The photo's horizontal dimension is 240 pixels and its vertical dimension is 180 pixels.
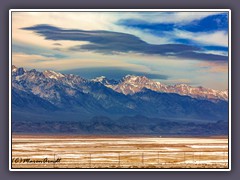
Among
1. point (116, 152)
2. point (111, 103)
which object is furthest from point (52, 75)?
point (111, 103)

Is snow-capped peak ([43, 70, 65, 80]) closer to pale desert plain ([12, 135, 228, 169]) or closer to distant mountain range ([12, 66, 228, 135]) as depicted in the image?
distant mountain range ([12, 66, 228, 135])

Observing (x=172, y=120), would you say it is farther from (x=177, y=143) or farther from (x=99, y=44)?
(x=99, y=44)

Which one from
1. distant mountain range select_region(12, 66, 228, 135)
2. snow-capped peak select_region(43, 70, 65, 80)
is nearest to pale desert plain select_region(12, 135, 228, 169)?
distant mountain range select_region(12, 66, 228, 135)

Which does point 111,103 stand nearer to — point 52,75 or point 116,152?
point 52,75

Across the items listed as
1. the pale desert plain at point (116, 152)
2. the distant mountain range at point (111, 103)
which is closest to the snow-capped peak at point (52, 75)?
the distant mountain range at point (111, 103)

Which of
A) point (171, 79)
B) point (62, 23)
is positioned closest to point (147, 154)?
point (171, 79)

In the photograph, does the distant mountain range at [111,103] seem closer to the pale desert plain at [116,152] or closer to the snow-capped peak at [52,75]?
the snow-capped peak at [52,75]
